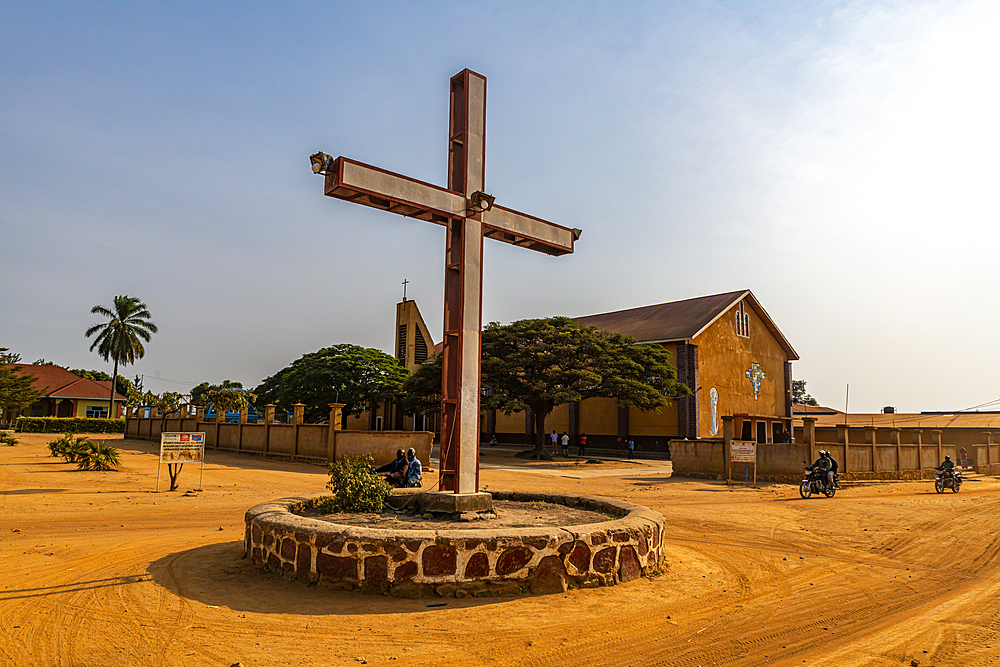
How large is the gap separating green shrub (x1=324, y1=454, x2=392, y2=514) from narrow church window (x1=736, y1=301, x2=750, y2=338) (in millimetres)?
38919

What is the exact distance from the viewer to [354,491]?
8672mm

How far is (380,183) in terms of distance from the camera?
25.5ft

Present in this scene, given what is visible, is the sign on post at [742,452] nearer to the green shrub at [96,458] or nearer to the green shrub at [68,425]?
the green shrub at [96,458]

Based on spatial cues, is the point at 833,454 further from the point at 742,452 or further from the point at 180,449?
the point at 180,449

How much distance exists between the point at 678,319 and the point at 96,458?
33075 mm

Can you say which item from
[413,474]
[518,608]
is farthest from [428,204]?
[413,474]

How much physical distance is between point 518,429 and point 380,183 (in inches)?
1606

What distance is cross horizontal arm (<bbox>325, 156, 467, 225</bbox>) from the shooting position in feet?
24.4

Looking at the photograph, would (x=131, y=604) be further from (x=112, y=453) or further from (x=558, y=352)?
(x=558, y=352)

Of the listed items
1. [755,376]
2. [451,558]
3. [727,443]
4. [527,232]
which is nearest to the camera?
[451,558]

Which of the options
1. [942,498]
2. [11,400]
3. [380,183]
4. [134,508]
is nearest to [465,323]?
[380,183]

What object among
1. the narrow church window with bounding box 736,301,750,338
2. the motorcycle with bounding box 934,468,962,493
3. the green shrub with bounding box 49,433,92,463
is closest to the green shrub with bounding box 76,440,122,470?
the green shrub with bounding box 49,433,92,463

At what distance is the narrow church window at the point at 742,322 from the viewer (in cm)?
4375

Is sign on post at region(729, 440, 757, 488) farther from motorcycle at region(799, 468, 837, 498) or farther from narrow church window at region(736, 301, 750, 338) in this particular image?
narrow church window at region(736, 301, 750, 338)
